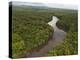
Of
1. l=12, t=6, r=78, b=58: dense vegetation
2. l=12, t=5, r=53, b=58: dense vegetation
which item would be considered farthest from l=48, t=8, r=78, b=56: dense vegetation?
l=12, t=5, r=53, b=58: dense vegetation

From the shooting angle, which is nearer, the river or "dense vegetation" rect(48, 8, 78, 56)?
the river

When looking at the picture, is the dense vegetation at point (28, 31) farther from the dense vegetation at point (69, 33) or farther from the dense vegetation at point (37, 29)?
the dense vegetation at point (69, 33)

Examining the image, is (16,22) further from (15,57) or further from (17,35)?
(15,57)

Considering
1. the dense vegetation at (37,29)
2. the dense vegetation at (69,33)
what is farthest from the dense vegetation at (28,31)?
the dense vegetation at (69,33)

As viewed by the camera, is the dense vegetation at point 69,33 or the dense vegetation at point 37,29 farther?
the dense vegetation at point 69,33

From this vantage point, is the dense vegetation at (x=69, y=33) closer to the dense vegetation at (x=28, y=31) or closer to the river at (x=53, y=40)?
the river at (x=53, y=40)

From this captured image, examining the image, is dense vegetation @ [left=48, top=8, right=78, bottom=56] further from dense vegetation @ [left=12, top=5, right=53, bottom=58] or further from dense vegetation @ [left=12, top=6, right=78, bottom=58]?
dense vegetation @ [left=12, top=5, right=53, bottom=58]

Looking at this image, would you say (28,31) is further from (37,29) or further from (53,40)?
(53,40)

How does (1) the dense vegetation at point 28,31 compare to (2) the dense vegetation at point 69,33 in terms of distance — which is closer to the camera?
(1) the dense vegetation at point 28,31
